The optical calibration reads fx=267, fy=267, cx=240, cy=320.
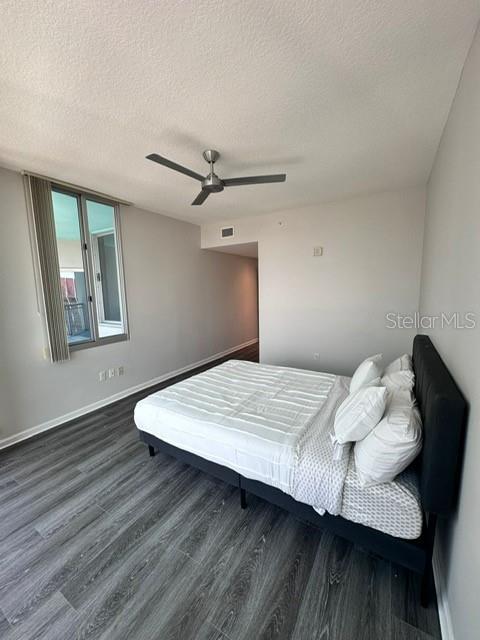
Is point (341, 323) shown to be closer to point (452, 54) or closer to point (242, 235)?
point (242, 235)

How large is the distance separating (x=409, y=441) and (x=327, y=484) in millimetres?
492

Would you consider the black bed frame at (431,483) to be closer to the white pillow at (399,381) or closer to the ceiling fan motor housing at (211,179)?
the white pillow at (399,381)

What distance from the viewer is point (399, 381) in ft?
6.22

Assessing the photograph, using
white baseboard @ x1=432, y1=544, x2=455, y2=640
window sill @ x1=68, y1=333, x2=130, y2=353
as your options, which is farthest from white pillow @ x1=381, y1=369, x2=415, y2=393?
window sill @ x1=68, y1=333, x2=130, y2=353

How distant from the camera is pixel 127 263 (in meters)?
3.81

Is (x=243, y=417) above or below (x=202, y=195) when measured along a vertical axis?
below

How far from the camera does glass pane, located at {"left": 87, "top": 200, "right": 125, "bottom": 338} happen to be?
3.57 meters

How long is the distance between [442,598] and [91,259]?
410 centimetres

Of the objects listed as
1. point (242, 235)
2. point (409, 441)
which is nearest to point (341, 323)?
point (242, 235)

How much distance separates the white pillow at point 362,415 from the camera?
4.75ft

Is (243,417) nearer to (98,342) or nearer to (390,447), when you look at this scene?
(390,447)

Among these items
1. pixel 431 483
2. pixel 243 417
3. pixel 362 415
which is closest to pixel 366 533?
pixel 431 483

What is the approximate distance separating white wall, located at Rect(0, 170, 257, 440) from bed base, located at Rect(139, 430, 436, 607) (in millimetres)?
2229

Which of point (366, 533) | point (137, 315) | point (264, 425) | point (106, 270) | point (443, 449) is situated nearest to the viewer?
point (443, 449)
